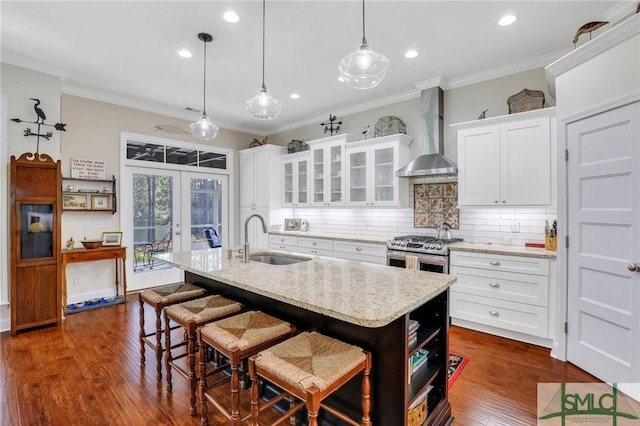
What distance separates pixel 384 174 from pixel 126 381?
365 centimetres

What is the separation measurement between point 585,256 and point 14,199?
5522mm

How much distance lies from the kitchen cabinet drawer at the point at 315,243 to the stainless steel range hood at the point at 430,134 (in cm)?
146

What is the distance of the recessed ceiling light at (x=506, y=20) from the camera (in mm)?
2725

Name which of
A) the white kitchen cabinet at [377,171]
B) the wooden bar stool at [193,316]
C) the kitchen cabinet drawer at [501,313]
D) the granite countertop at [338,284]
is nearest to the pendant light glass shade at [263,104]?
the granite countertop at [338,284]

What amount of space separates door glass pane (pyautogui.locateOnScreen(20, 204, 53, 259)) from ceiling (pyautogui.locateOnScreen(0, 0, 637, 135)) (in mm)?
1648

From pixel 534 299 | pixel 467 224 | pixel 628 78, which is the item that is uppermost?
pixel 628 78

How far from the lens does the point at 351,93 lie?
14.9ft

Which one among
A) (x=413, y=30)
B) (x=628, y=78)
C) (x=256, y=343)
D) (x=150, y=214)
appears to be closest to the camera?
(x=256, y=343)

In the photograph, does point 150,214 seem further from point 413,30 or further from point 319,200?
point 413,30

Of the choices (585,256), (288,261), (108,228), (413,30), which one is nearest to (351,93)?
(413,30)

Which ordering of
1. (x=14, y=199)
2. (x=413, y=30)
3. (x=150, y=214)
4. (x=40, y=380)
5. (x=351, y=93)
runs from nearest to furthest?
(x=40, y=380), (x=413, y=30), (x=14, y=199), (x=351, y=93), (x=150, y=214)

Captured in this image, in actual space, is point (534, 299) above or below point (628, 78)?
below

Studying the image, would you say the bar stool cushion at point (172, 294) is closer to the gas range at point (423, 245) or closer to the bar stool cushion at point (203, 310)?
the bar stool cushion at point (203, 310)

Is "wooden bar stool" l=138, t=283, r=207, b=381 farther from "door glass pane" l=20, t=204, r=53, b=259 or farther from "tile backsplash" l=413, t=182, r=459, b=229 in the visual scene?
"tile backsplash" l=413, t=182, r=459, b=229
